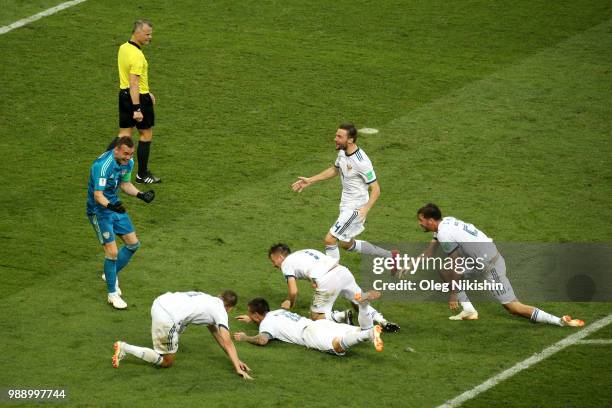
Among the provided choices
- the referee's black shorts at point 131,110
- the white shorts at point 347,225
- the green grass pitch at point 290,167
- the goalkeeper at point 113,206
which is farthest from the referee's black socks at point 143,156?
the white shorts at point 347,225

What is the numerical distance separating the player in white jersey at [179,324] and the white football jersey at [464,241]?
2913 mm

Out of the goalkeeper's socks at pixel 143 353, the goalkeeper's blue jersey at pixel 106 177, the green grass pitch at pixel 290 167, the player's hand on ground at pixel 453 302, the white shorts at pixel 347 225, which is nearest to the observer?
the goalkeeper's socks at pixel 143 353

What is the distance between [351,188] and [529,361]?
327 centimetres

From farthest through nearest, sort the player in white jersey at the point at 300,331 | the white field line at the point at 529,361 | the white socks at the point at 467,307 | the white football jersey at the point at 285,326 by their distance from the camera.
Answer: the white socks at the point at 467,307, the white football jersey at the point at 285,326, the player in white jersey at the point at 300,331, the white field line at the point at 529,361

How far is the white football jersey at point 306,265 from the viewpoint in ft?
42.6

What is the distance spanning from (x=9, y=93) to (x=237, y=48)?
4318 millimetres

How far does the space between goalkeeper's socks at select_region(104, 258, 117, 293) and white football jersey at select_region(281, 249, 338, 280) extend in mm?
2035

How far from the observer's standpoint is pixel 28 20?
2131 cm

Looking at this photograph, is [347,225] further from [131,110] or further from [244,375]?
[131,110]

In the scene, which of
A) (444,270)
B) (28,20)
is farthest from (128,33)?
(444,270)

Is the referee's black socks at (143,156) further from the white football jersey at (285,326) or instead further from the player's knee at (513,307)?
the player's knee at (513,307)

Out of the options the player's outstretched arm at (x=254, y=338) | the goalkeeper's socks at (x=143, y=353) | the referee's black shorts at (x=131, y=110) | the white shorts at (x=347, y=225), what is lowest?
the goalkeeper's socks at (x=143, y=353)

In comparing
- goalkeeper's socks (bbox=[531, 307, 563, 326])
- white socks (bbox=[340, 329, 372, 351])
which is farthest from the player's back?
goalkeeper's socks (bbox=[531, 307, 563, 326])

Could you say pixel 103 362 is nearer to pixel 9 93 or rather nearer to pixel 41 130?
pixel 41 130
